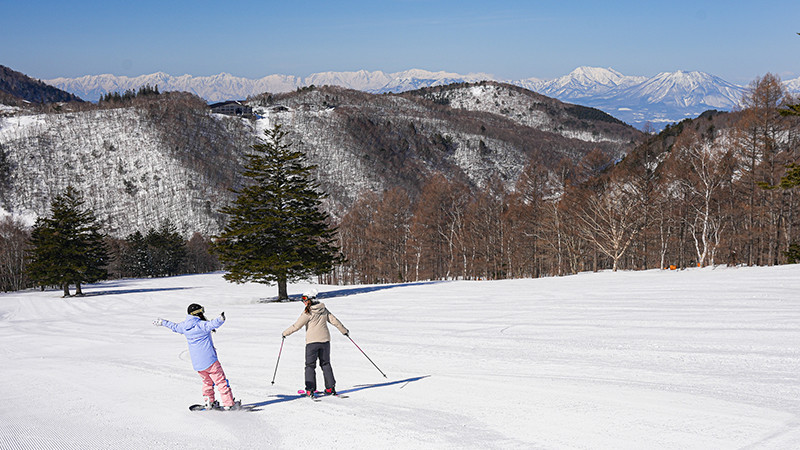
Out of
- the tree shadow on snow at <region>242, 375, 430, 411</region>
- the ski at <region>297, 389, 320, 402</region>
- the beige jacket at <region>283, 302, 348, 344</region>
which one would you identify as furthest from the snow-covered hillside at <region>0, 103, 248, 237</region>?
the beige jacket at <region>283, 302, 348, 344</region>

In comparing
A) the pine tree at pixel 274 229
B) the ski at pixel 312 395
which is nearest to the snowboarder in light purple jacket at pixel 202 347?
the ski at pixel 312 395

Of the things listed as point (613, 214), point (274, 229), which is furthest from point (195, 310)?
point (613, 214)

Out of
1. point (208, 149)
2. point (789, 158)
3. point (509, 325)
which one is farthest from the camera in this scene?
point (208, 149)

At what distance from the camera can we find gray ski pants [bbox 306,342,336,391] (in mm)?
10070

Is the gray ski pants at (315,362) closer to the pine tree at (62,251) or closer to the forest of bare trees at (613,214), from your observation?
the forest of bare trees at (613,214)

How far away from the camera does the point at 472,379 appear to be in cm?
1106

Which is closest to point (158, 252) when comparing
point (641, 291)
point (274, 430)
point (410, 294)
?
point (410, 294)

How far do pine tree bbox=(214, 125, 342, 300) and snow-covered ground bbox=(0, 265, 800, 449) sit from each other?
30.2ft

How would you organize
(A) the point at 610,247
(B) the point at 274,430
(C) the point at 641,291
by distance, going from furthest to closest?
1. (A) the point at 610,247
2. (C) the point at 641,291
3. (B) the point at 274,430

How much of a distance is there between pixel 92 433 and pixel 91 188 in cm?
17745

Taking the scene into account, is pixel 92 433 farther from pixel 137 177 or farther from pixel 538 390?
pixel 137 177

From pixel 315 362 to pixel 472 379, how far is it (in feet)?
10.8

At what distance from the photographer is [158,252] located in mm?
91500

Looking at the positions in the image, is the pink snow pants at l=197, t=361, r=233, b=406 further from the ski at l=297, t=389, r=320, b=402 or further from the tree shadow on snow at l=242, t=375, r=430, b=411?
the ski at l=297, t=389, r=320, b=402
